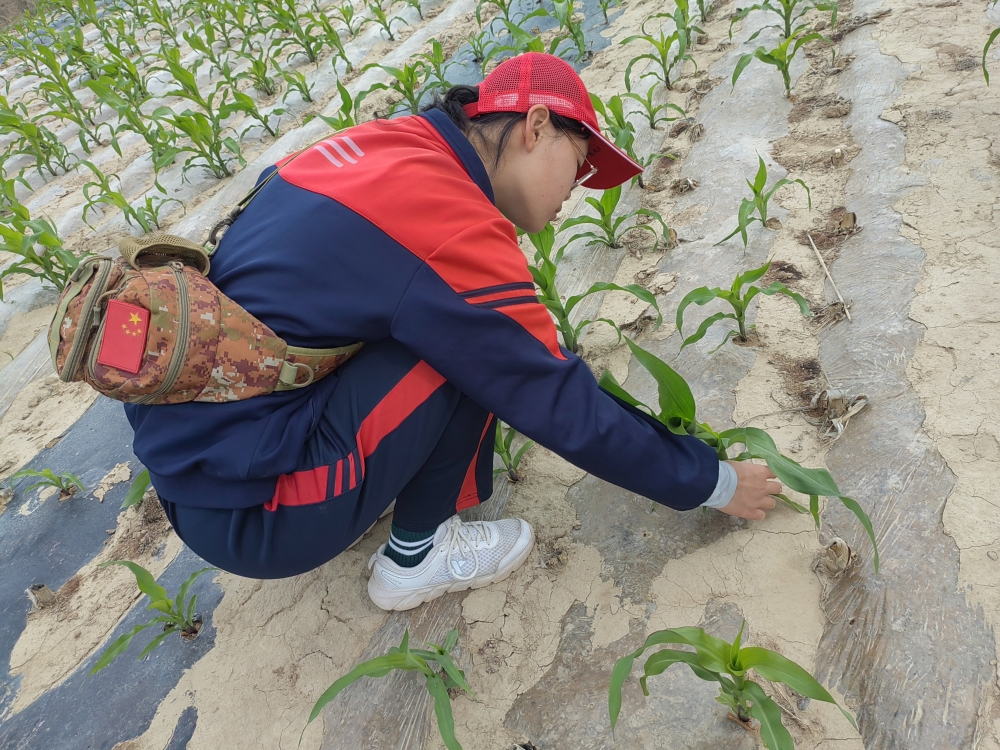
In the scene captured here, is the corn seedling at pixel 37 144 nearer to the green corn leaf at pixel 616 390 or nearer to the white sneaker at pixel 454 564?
the white sneaker at pixel 454 564

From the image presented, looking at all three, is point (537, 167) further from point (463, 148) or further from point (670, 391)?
point (670, 391)

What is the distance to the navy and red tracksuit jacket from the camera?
1.10 meters

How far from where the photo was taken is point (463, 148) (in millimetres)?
1336

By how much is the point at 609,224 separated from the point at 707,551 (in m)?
1.29

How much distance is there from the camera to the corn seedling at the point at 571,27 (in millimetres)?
3680

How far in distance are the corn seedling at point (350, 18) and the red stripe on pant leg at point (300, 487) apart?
4.57 meters

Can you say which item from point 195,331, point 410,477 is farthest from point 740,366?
point 195,331

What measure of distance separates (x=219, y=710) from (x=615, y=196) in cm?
193

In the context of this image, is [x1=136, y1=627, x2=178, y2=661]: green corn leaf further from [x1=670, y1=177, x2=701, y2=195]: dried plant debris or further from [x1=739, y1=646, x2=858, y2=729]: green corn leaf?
[x1=670, y1=177, x2=701, y2=195]: dried plant debris

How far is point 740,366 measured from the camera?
5.95 feet

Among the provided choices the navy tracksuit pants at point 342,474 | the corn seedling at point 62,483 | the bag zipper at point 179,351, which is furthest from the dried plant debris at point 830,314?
the corn seedling at point 62,483

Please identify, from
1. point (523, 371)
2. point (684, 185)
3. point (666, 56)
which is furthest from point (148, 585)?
point (666, 56)

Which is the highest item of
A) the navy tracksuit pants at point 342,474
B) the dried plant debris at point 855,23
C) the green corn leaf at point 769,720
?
the navy tracksuit pants at point 342,474

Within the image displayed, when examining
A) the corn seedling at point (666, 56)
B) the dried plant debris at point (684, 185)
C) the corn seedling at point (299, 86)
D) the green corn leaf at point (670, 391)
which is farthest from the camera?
the corn seedling at point (299, 86)
